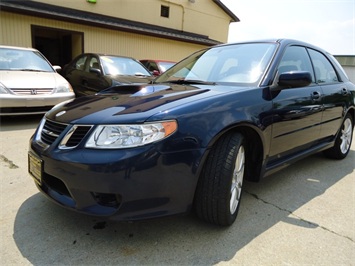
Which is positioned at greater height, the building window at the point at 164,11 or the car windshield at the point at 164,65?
the building window at the point at 164,11

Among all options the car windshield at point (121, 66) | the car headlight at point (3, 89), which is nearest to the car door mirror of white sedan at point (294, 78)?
the car headlight at point (3, 89)

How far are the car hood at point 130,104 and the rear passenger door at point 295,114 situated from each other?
0.55 meters

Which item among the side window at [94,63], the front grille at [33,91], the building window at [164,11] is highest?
the building window at [164,11]

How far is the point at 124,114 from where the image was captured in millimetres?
1845

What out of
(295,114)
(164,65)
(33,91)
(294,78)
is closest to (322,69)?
(295,114)

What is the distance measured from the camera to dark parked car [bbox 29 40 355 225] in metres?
1.73

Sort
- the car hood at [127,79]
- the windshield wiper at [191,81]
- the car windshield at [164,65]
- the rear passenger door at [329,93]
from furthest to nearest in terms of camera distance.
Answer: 1. the car windshield at [164,65]
2. the car hood at [127,79]
3. the rear passenger door at [329,93]
4. the windshield wiper at [191,81]

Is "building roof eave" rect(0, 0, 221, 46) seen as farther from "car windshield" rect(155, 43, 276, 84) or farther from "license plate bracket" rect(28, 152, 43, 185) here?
"license plate bracket" rect(28, 152, 43, 185)

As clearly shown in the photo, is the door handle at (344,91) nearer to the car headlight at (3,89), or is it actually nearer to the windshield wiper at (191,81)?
the windshield wiper at (191,81)

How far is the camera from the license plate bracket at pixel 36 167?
198cm

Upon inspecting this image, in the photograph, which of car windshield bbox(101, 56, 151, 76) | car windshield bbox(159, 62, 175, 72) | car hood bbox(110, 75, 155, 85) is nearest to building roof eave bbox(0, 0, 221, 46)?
car windshield bbox(159, 62, 175, 72)

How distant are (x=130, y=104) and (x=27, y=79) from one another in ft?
13.2

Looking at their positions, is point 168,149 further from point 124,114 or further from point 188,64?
point 188,64

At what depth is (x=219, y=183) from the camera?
1979 millimetres
